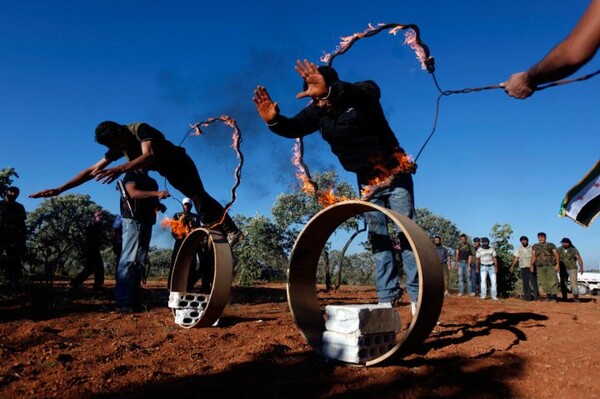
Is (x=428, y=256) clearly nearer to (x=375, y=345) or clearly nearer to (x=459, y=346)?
(x=375, y=345)

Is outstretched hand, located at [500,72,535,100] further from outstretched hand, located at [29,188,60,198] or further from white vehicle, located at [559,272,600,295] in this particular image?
white vehicle, located at [559,272,600,295]

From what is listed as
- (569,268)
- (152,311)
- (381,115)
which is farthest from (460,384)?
(569,268)

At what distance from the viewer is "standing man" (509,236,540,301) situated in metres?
13.7

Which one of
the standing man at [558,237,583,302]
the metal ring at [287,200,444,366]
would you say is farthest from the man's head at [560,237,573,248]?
the metal ring at [287,200,444,366]

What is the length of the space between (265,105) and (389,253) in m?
1.95

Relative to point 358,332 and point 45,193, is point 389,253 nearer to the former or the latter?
point 358,332

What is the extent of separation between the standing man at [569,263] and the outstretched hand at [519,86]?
13526 mm

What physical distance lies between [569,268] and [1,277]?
1519 cm

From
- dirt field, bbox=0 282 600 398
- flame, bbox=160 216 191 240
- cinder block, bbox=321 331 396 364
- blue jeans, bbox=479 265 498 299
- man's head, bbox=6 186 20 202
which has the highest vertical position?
man's head, bbox=6 186 20 202

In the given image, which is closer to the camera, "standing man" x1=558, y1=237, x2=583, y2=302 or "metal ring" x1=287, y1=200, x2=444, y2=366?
"metal ring" x1=287, y1=200, x2=444, y2=366

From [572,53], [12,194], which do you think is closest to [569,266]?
[572,53]

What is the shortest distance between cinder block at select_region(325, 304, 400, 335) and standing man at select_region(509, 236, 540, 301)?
1220 centimetres

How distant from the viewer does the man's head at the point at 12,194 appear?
Result: 8336 mm

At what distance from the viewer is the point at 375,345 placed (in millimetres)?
3260
